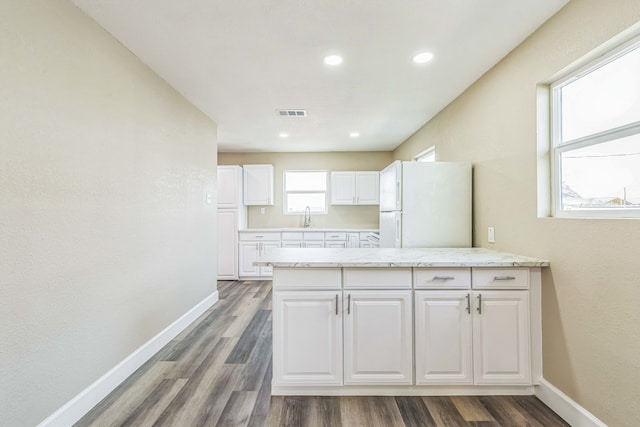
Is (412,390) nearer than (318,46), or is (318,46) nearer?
(412,390)

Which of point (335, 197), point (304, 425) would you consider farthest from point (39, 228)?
point (335, 197)

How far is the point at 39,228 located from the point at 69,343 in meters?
0.72

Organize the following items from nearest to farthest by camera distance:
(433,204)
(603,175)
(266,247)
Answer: (603,175) < (433,204) < (266,247)

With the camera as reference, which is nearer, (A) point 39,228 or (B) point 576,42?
(A) point 39,228

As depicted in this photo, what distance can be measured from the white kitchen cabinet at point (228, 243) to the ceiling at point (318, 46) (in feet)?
7.48

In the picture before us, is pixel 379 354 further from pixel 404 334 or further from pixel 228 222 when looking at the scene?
pixel 228 222

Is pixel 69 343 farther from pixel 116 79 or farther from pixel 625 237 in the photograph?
pixel 625 237

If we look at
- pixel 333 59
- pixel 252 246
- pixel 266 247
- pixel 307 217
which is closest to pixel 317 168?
pixel 307 217

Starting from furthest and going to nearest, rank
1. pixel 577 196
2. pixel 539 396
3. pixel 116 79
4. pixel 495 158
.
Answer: pixel 495 158
pixel 116 79
pixel 539 396
pixel 577 196

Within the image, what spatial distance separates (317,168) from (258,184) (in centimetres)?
122

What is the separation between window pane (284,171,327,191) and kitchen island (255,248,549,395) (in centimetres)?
424

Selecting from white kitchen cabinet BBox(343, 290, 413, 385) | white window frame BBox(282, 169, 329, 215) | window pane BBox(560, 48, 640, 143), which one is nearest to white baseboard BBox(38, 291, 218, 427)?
white kitchen cabinet BBox(343, 290, 413, 385)

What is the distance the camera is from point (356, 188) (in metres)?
5.89

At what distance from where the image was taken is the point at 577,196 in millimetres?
1852
